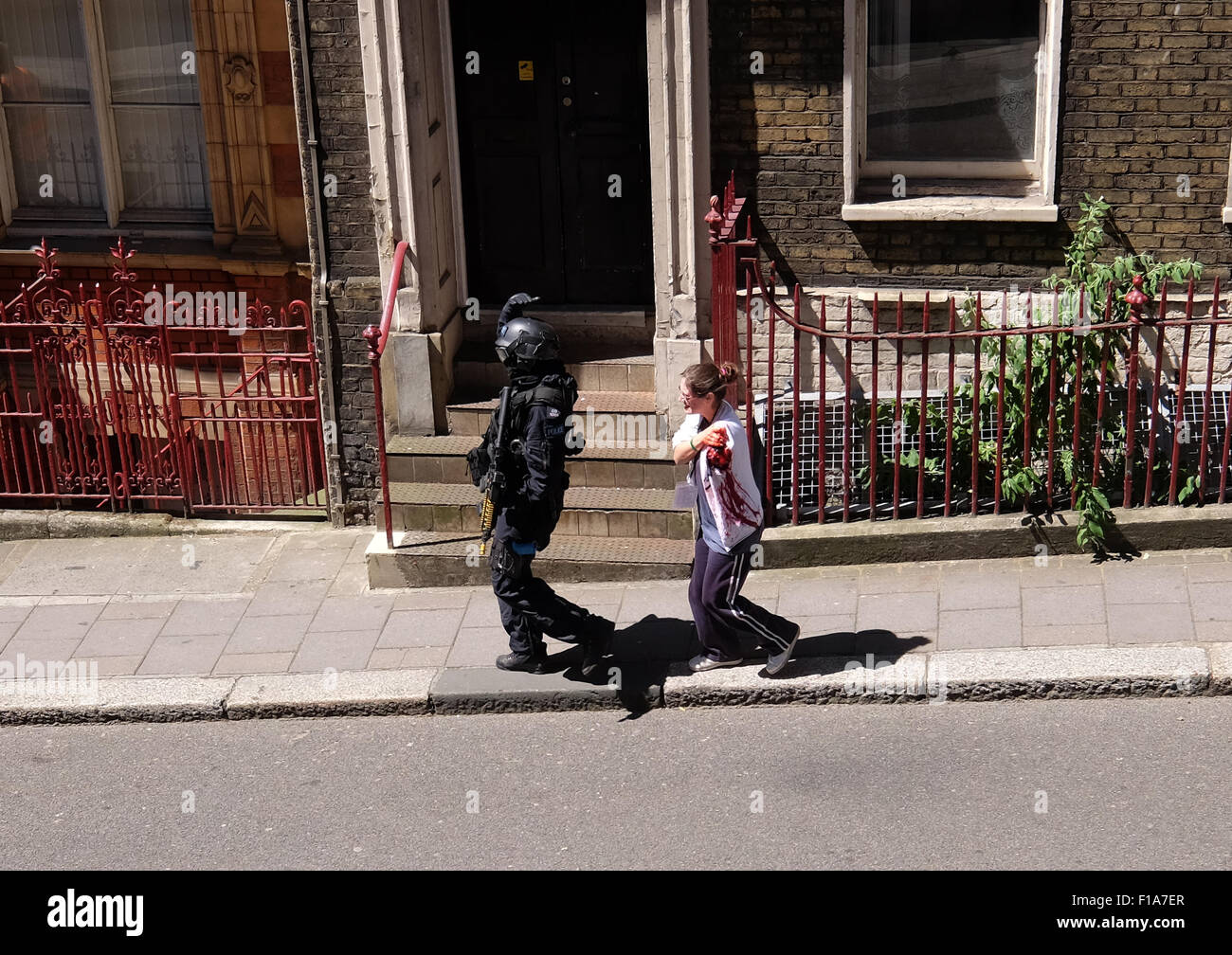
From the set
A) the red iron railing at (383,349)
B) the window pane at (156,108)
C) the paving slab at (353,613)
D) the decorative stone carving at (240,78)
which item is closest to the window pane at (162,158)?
the window pane at (156,108)

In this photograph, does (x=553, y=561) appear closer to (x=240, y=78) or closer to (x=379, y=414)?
(x=379, y=414)

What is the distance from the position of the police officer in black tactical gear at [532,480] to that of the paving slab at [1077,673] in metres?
1.63

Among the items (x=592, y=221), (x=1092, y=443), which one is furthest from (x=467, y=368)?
(x=1092, y=443)

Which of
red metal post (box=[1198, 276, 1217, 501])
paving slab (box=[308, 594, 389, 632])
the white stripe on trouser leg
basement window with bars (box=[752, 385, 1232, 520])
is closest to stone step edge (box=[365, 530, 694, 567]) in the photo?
paving slab (box=[308, 594, 389, 632])

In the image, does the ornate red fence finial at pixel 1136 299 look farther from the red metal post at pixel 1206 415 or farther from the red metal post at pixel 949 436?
the red metal post at pixel 949 436

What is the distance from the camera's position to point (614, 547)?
8.24m

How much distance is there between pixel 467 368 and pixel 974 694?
408 centimetres

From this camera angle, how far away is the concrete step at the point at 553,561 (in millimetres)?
8062

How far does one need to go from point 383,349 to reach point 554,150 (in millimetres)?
1865

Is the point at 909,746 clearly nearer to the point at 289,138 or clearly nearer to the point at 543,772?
the point at 543,772

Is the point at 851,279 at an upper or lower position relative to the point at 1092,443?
upper

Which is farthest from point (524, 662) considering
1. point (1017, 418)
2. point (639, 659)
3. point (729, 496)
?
point (1017, 418)
